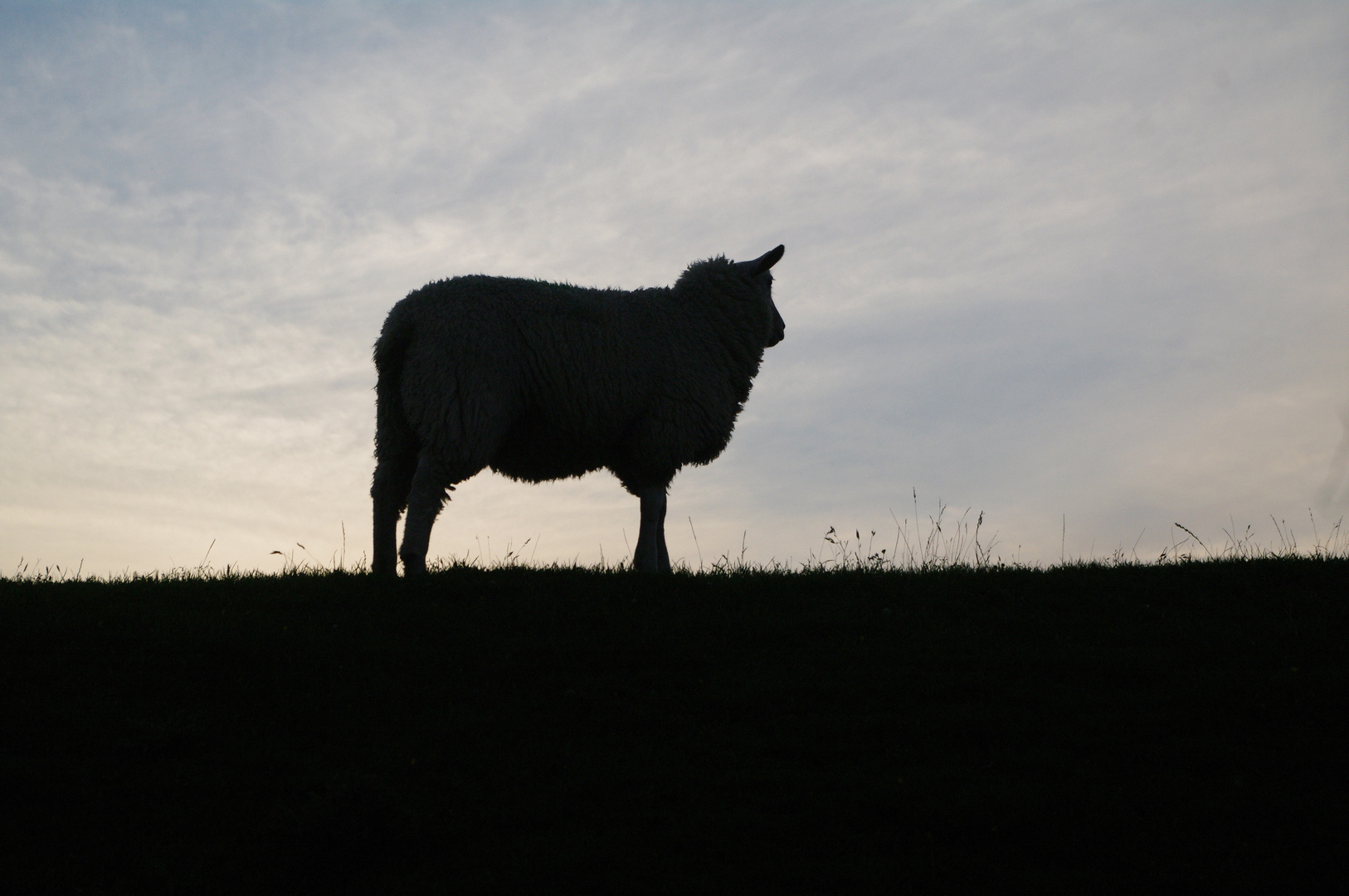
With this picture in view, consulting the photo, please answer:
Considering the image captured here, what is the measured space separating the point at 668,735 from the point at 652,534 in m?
4.58

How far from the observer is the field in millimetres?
5023

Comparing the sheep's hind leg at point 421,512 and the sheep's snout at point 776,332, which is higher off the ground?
the sheep's snout at point 776,332

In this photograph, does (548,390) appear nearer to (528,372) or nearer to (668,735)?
(528,372)

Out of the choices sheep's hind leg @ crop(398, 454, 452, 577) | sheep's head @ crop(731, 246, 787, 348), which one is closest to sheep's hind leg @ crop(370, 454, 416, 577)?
sheep's hind leg @ crop(398, 454, 452, 577)

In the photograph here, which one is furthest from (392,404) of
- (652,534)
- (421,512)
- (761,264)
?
(761,264)

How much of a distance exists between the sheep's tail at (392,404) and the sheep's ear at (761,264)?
156 inches

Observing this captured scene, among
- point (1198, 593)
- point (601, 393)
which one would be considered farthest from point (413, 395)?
point (1198, 593)

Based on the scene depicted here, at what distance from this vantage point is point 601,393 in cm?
1059

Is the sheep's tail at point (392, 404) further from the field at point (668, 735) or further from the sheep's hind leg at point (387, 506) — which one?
the field at point (668, 735)

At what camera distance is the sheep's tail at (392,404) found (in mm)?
10469

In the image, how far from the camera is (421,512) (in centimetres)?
983

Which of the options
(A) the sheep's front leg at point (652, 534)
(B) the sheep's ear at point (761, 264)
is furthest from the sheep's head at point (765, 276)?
(A) the sheep's front leg at point (652, 534)

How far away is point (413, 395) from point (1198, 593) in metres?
7.36

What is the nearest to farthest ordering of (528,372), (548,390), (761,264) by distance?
(528,372) → (548,390) → (761,264)
